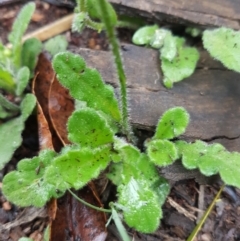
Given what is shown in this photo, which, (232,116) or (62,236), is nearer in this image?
(62,236)

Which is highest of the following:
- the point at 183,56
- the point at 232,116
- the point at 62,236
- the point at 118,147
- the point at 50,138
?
the point at 183,56

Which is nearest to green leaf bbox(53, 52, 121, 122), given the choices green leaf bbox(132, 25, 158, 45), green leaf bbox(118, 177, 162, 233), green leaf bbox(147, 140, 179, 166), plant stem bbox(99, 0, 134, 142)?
plant stem bbox(99, 0, 134, 142)

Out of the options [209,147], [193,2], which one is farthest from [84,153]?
[193,2]

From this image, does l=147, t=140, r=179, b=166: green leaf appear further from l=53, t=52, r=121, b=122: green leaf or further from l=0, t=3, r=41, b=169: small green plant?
l=0, t=3, r=41, b=169: small green plant

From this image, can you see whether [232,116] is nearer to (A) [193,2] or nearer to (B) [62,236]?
(A) [193,2]

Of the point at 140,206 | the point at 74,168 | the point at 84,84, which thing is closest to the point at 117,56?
the point at 84,84

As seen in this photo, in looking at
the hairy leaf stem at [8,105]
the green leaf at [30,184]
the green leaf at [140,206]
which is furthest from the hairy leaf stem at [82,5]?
the green leaf at [140,206]
